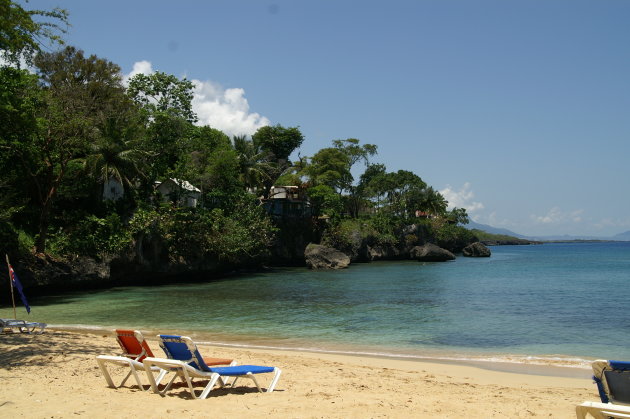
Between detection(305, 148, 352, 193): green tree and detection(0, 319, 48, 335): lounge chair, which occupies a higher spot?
detection(305, 148, 352, 193): green tree

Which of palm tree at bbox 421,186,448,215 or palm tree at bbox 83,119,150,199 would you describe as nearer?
palm tree at bbox 83,119,150,199

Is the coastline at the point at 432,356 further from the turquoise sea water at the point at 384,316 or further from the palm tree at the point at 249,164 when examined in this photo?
the palm tree at the point at 249,164

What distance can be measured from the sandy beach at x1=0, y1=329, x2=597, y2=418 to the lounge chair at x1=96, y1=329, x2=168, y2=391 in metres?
0.21

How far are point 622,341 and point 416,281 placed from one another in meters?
21.2

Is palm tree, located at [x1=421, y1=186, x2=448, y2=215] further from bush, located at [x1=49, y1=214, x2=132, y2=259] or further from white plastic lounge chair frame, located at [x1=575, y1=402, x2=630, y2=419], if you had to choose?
white plastic lounge chair frame, located at [x1=575, y1=402, x2=630, y2=419]

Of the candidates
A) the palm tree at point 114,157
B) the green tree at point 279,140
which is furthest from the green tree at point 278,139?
the palm tree at point 114,157

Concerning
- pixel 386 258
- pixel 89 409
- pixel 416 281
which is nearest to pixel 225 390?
pixel 89 409

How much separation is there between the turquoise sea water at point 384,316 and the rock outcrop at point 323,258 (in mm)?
16407

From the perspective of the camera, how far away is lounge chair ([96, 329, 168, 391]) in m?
7.33

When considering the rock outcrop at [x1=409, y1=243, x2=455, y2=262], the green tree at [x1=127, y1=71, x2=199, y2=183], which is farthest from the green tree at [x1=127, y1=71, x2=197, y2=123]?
the rock outcrop at [x1=409, y1=243, x2=455, y2=262]

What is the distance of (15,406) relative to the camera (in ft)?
20.5

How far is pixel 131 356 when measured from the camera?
8102 mm

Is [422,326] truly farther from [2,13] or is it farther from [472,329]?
[2,13]

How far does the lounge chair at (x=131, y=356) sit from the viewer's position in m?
7.33
